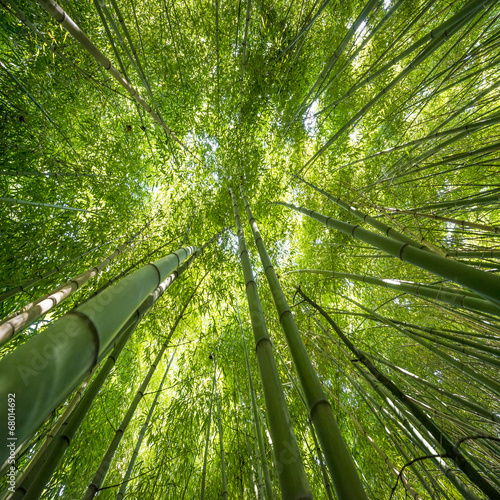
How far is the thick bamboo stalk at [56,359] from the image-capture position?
1.26 feet

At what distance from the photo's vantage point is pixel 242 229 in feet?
9.12

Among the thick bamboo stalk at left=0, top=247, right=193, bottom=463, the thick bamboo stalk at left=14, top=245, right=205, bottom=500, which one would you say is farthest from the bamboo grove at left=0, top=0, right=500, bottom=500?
the thick bamboo stalk at left=0, top=247, right=193, bottom=463

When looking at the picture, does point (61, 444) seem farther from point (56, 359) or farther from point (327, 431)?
point (327, 431)

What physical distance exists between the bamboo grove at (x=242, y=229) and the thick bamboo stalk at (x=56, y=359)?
0.24m

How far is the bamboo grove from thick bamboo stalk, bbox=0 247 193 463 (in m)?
0.24

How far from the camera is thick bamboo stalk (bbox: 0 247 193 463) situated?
384mm

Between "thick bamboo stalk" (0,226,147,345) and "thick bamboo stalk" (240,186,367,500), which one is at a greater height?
"thick bamboo stalk" (0,226,147,345)

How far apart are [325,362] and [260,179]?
2.72 m

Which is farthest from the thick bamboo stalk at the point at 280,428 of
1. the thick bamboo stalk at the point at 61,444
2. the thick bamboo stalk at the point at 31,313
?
the thick bamboo stalk at the point at 31,313

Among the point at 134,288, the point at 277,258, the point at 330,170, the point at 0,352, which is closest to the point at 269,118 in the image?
the point at 330,170

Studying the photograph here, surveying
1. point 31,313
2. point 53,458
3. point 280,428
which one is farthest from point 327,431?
point 31,313

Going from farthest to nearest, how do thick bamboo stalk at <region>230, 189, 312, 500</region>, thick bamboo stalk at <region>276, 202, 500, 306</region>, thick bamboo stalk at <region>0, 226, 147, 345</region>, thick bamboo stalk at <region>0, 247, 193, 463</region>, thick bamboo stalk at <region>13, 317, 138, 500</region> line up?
thick bamboo stalk at <region>0, 226, 147, 345</region>
thick bamboo stalk at <region>13, 317, 138, 500</region>
thick bamboo stalk at <region>276, 202, 500, 306</region>
thick bamboo stalk at <region>230, 189, 312, 500</region>
thick bamboo stalk at <region>0, 247, 193, 463</region>

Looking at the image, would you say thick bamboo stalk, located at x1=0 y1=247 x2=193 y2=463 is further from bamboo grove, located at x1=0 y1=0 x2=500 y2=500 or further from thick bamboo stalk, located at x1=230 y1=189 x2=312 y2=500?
thick bamboo stalk, located at x1=230 y1=189 x2=312 y2=500

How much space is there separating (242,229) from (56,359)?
7.84 feet
